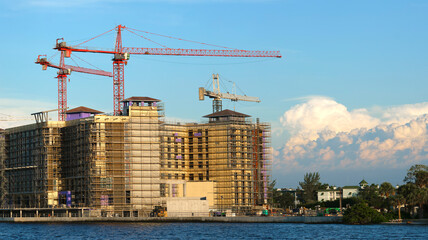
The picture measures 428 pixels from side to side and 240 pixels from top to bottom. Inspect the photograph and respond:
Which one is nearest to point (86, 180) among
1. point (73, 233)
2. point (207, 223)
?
point (207, 223)

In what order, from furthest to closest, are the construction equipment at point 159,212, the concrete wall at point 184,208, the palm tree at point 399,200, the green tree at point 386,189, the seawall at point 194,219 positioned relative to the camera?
1. the concrete wall at point 184,208
2. the construction equipment at point 159,212
3. the green tree at point 386,189
4. the seawall at point 194,219
5. the palm tree at point 399,200

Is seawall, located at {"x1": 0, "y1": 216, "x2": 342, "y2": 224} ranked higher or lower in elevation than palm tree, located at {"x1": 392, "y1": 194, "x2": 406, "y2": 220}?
lower

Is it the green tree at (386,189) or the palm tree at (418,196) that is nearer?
the palm tree at (418,196)

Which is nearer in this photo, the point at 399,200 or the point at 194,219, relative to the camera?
the point at 399,200

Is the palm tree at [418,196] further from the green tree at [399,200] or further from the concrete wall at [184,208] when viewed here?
the concrete wall at [184,208]

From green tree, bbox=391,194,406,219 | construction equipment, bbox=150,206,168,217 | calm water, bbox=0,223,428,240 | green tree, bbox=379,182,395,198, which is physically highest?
green tree, bbox=379,182,395,198

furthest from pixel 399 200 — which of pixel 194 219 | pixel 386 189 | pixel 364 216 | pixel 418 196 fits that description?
pixel 194 219

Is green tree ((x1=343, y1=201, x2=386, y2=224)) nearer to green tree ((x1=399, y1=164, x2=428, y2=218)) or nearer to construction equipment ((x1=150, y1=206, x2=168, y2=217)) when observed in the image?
green tree ((x1=399, y1=164, x2=428, y2=218))

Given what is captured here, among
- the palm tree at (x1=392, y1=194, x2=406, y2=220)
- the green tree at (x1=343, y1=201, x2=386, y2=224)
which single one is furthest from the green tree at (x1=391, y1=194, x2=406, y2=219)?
the green tree at (x1=343, y1=201, x2=386, y2=224)

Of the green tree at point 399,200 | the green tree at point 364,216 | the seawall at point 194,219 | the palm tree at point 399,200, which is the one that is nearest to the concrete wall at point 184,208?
the seawall at point 194,219

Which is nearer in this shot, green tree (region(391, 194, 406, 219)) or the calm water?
the calm water

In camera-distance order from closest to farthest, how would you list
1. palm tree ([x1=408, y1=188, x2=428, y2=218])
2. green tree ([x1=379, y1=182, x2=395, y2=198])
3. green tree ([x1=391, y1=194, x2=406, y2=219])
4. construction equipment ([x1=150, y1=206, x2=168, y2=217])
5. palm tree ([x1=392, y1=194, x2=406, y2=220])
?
palm tree ([x1=408, y1=188, x2=428, y2=218]), green tree ([x1=391, y1=194, x2=406, y2=219]), palm tree ([x1=392, y1=194, x2=406, y2=220]), green tree ([x1=379, y1=182, x2=395, y2=198]), construction equipment ([x1=150, y1=206, x2=168, y2=217])

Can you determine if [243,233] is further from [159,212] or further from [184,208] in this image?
[184,208]

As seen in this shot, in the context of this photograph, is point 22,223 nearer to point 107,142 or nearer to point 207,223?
point 107,142
